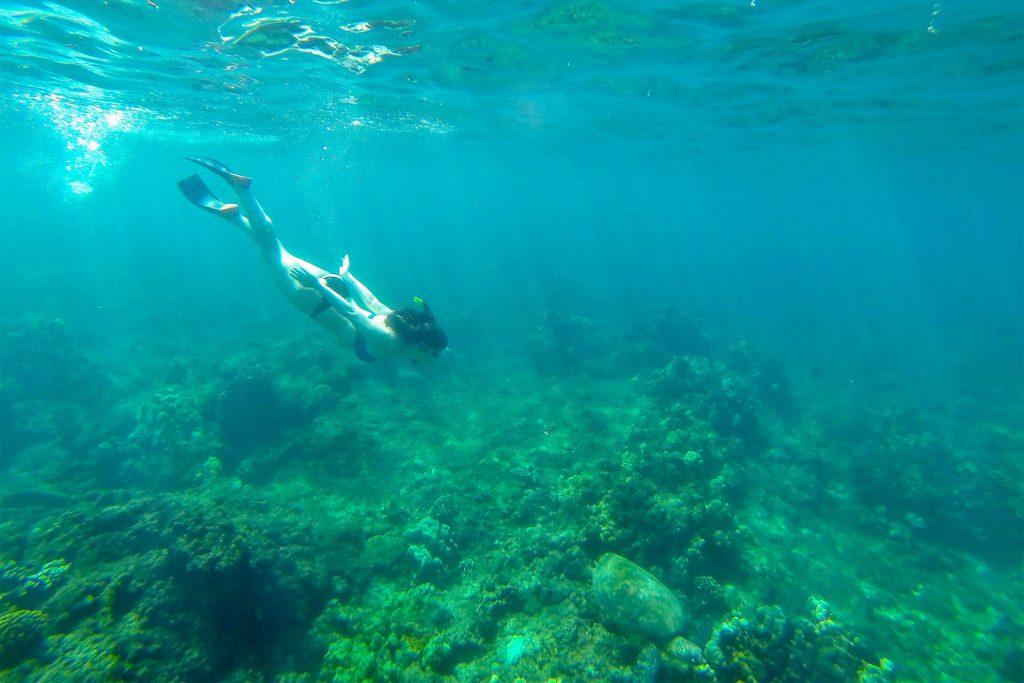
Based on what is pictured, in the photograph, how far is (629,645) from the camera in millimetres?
5824

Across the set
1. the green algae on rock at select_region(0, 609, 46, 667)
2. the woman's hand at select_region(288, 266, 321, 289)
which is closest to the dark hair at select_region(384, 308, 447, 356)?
the woman's hand at select_region(288, 266, 321, 289)

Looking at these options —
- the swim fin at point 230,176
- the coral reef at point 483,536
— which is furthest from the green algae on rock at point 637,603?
the swim fin at point 230,176

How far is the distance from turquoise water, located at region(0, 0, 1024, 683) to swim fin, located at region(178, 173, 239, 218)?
3750 mm

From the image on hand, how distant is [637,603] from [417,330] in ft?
15.6

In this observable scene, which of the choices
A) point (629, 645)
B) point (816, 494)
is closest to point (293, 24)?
point (629, 645)

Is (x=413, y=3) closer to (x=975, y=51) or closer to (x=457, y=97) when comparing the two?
(x=457, y=97)

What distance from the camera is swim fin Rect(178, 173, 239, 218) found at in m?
8.87

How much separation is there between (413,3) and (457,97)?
32.5ft

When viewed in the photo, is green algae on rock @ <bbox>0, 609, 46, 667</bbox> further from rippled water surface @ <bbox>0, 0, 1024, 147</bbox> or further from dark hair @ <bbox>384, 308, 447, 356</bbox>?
rippled water surface @ <bbox>0, 0, 1024, 147</bbox>

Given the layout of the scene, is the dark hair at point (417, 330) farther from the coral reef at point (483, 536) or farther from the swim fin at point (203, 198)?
the swim fin at point (203, 198)

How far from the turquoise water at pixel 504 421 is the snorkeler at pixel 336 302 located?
2.23ft

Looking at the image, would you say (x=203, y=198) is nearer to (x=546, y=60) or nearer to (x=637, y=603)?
(x=637, y=603)

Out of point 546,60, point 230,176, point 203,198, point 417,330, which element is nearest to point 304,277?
point 417,330

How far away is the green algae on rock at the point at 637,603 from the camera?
5.87 m
